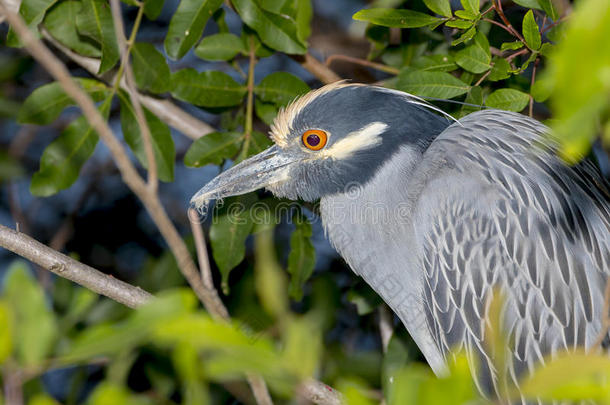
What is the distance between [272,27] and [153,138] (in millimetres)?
558

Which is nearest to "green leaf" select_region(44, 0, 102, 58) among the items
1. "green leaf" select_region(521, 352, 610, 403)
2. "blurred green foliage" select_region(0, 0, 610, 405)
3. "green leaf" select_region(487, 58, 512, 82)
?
"blurred green foliage" select_region(0, 0, 610, 405)

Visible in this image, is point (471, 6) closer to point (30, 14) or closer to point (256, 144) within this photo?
point (256, 144)

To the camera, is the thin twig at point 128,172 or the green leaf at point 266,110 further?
the green leaf at point 266,110

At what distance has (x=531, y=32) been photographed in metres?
1.89

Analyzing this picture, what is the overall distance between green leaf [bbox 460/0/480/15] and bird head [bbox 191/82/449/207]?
0.50m

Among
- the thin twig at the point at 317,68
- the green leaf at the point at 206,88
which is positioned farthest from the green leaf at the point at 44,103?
the thin twig at the point at 317,68

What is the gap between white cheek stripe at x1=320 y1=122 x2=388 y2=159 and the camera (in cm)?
236

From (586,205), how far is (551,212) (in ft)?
0.51

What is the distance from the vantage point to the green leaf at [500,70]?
2008 mm

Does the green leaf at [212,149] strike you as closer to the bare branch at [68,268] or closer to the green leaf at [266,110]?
the green leaf at [266,110]

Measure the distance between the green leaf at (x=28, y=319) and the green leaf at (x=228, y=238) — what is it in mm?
1560

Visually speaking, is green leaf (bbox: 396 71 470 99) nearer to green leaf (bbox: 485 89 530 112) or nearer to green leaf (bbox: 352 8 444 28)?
green leaf (bbox: 485 89 530 112)

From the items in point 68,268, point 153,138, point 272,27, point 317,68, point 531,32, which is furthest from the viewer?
point 317,68

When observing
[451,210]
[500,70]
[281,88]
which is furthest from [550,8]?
[281,88]
